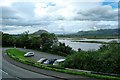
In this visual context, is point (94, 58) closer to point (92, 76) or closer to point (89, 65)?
point (89, 65)

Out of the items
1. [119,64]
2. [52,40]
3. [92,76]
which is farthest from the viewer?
[52,40]

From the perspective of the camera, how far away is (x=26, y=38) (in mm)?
86750

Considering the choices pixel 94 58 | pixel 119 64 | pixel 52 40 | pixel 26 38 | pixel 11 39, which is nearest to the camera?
pixel 119 64

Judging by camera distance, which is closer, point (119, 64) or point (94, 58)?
point (119, 64)

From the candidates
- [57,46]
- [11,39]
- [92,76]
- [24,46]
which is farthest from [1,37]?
[92,76]

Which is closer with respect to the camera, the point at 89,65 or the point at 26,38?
the point at 89,65

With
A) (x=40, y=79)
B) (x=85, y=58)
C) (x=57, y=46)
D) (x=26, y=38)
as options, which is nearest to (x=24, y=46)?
(x=26, y=38)

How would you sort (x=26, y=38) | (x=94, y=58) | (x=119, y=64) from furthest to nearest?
1. (x=26, y=38)
2. (x=94, y=58)
3. (x=119, y=64)

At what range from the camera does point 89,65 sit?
30.1 metres

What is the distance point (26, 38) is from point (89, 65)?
59.1 m

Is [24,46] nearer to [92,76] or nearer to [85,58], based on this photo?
[85,58]

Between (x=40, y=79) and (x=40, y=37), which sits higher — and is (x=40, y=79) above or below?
below

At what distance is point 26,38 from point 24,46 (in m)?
3.19

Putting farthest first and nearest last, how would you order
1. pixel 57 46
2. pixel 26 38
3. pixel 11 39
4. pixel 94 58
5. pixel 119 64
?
pixel 11 39, pixel 26 38, pixel 57 46, pixel 94 58, pixel 119 64
